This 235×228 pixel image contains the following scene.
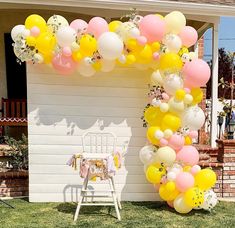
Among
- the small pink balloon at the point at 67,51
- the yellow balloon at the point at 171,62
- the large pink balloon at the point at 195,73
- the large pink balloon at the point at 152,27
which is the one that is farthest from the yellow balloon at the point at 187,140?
the small pink balloon at the point at 67,51

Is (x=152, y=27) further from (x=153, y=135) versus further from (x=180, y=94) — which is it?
(x=153, y=135)

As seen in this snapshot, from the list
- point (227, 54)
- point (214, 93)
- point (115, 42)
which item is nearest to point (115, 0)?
point (115, 42)

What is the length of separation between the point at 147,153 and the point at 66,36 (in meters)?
1.87

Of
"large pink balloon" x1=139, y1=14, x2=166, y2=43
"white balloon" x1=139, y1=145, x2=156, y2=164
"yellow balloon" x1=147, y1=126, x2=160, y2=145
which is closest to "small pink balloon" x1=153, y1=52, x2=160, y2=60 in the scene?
"large pink balloon" x1=139, y1=14, x2=166, y2=43

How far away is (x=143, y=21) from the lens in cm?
507

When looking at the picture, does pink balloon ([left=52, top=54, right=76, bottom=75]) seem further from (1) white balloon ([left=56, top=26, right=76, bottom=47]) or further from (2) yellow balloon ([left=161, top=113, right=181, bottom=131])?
(2) yellow balloon ([left=161, top=113, right=181, bottom=131])

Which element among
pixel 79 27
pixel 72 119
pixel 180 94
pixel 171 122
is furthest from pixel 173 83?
pixel 72 119

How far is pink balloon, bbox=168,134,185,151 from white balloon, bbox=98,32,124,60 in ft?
4.26

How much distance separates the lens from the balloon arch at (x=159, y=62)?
16.7ft

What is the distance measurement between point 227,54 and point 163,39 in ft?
46.4

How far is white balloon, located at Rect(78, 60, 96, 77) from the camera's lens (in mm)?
5360

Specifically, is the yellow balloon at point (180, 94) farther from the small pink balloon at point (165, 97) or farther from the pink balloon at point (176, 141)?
the pink balloon at point (176, 141)

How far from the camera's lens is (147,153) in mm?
5426

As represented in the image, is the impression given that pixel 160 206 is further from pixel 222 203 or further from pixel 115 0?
pixel 115 0
